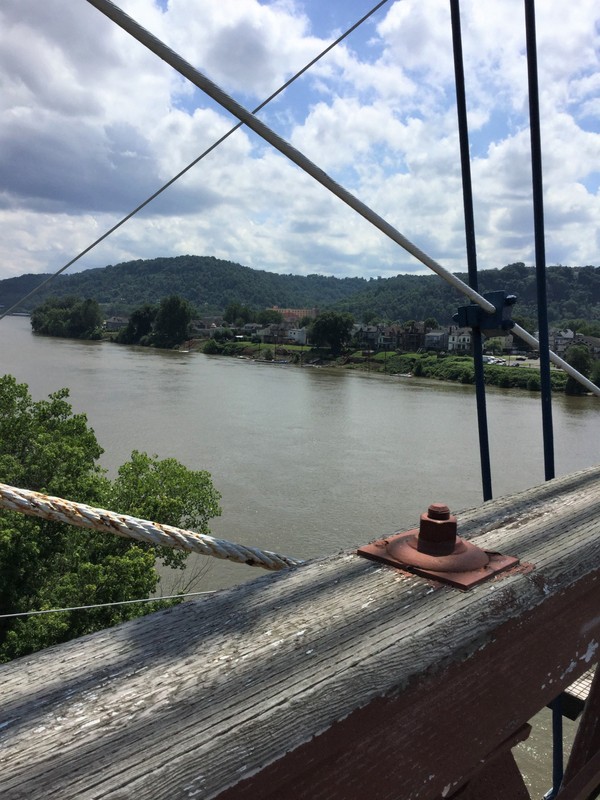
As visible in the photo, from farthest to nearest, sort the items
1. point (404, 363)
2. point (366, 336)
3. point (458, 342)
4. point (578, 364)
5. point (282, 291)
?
point (282, 291)
point (366, 336)
point (458, 342)
point (404, 363)
point (578, 364)

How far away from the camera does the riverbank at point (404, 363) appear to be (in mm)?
33625

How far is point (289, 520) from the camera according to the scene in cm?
1060

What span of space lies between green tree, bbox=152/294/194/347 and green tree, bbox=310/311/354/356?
1213 centimetres

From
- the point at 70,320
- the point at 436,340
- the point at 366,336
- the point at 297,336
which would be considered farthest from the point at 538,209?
the point at 70,320

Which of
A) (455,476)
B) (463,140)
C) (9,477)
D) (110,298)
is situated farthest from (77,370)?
(110,298)

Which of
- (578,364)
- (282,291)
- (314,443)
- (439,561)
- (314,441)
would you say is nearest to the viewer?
(439,561)

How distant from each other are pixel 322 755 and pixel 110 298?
314 feet

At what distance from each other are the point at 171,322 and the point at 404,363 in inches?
844

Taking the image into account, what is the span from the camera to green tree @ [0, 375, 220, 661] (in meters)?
5.39

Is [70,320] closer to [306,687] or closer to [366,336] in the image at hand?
[366,336]

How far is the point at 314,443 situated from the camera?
55.8ft

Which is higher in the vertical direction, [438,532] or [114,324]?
[114,324]

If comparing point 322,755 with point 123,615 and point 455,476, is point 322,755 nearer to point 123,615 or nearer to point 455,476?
point 123,615

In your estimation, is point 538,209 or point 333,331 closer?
point 538,209
